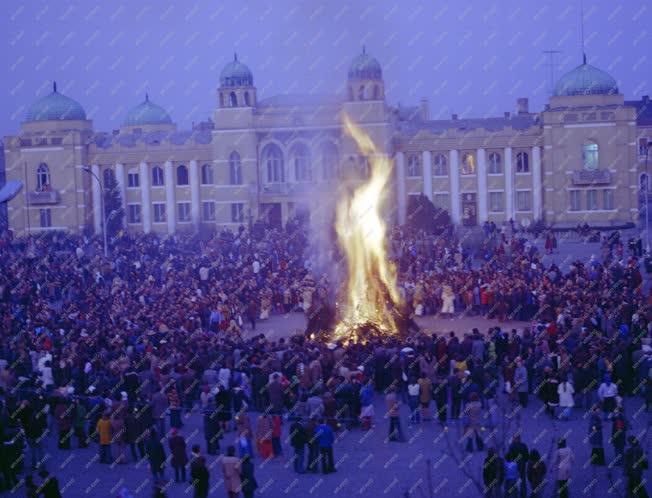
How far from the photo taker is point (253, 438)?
18.0m

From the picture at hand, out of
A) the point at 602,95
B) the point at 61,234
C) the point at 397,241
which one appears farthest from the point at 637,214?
the point at 61,234

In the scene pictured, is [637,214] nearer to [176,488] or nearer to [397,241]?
[397,241]

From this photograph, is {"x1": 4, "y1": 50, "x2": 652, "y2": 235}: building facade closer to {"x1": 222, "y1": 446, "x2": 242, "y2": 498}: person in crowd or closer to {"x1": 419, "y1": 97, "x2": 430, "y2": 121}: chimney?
{"x1": 419, "y1": 97, "x2": 430, "y2": 121}: chimney

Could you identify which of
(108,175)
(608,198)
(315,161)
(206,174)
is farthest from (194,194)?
(608,198)

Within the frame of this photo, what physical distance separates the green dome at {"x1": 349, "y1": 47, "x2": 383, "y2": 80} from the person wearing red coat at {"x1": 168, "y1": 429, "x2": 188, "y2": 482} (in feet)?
146

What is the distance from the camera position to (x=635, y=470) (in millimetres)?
12781

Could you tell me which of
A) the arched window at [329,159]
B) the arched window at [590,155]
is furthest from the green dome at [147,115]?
the arched window at [590,155]

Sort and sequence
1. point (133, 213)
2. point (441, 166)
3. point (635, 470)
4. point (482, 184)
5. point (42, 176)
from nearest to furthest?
1. point (635, 470)
2. point (482, 184)
3. point (441, 166)
4. point (42, 176)
5. point (133, 213)

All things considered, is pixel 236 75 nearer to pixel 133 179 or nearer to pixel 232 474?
pixel 133 179

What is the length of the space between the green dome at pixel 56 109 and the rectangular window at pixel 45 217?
5934mm

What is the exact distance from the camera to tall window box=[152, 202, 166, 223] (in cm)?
6338

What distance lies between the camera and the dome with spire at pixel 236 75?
60.3m

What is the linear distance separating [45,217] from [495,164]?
2672cm

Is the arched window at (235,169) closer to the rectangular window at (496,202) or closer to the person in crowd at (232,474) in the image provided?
the rectangular window at (496,202)
